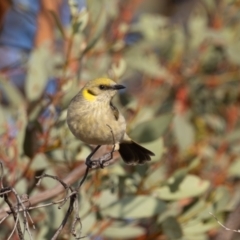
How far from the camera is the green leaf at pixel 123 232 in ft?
8.04

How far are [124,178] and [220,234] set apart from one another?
0.39m

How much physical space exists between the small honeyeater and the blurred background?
0.14 metres

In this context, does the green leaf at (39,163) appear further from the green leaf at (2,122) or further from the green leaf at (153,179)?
the green leaf at (153,179)

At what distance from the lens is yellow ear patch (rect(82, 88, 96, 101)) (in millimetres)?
2095

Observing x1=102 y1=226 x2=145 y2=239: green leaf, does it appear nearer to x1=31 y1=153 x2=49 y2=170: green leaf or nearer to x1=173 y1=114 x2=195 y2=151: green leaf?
x1=31 y1=153 x2=49 y2=170: green leaf

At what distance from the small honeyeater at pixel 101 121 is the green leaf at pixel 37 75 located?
646 millimetres

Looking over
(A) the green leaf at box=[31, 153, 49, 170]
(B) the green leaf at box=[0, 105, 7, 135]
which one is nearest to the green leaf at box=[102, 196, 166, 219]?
(A) the green leaf at box=[31, 153, 49, 170]

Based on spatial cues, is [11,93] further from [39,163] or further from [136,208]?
[136,208]

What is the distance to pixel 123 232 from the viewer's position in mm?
2457

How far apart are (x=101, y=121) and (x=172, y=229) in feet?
1.71

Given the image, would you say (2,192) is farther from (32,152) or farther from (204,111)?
(204,111)

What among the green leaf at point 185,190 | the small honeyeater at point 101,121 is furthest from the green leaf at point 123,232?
the small honeyeater at point 101,121

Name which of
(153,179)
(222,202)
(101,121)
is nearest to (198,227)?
(222,202)

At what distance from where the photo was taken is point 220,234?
2656mm
